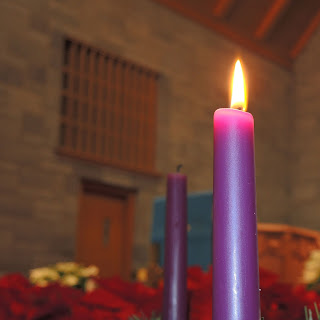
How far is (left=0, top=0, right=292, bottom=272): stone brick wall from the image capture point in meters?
5.51

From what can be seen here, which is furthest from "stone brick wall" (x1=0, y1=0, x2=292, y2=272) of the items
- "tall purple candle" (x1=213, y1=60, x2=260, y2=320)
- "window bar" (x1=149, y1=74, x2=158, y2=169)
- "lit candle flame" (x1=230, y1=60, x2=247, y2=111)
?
"tall purple candle" (x1=213, y1=60, x2=260, y2=320)

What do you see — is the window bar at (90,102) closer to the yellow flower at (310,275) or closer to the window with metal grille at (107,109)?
the window with metal grille at (107,109)

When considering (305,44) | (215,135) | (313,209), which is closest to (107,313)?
(215,135)

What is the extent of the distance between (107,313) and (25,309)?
0.31 feet

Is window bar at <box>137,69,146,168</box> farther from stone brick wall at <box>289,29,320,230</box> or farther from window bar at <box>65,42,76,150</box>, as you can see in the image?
stone brick wall at <box>289,29,320,230</box>

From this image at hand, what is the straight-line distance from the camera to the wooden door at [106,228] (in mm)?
6035

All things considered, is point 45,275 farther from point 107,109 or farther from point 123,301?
point 107,109

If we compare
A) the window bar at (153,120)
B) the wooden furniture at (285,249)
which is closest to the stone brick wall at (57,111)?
the window bar at (153,120)

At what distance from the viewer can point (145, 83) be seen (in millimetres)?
6789

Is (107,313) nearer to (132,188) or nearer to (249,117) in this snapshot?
(249,117)

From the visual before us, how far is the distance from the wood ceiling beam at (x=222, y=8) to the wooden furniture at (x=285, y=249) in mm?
5107

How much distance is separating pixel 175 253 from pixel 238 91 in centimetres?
18

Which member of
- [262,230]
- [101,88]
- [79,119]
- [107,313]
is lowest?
[107,313]

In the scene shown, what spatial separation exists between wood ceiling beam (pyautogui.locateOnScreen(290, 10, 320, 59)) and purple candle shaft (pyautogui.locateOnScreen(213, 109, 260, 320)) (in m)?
8.55
